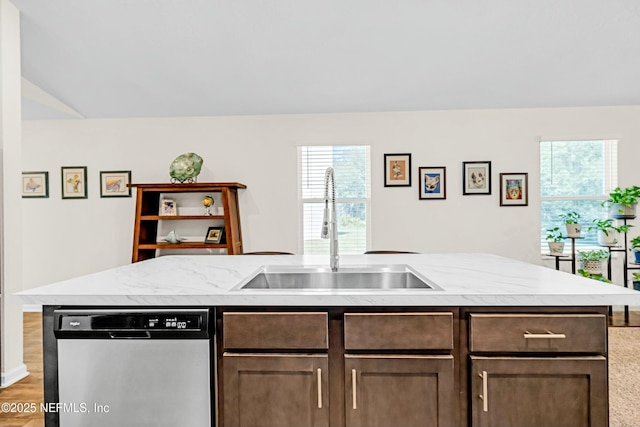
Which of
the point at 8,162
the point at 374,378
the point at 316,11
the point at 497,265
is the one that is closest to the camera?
the point at 374,378

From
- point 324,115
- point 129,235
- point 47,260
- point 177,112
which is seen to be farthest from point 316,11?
point 47,260

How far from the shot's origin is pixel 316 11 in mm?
3201

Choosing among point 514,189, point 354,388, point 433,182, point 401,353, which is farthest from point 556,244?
point 354,388

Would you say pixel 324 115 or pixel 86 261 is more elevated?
pixel 324 115

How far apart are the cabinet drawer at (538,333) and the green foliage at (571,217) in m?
3.55

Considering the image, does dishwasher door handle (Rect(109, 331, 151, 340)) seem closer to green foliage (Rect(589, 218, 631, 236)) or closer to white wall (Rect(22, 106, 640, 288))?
white wall (Rect(22, 106, 640, 288))

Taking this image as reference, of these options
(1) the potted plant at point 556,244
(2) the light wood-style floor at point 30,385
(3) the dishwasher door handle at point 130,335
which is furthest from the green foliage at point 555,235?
(3) the dishwasher door handle at point 130,335

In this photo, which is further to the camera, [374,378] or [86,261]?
[86,261]

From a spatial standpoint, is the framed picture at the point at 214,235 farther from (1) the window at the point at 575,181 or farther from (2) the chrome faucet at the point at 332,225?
(1) the window at the point at 575,181

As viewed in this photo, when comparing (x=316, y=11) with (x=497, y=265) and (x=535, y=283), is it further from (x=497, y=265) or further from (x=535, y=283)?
(x=535, y=283)

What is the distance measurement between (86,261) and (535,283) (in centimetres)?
489

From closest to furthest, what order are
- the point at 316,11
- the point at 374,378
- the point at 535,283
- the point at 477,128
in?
the point at 374,378, the point at 535,283, the point at 316,11, the point at 477,128

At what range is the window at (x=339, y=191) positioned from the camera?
15.7ft

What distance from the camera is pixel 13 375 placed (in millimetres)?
2875
